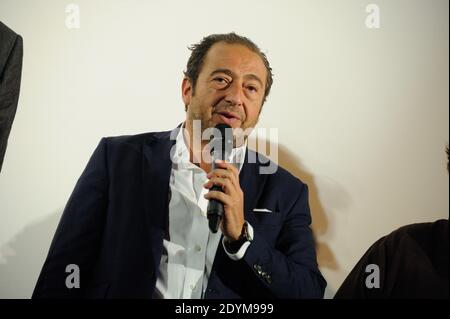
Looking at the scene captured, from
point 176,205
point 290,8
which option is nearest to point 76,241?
point 176,205

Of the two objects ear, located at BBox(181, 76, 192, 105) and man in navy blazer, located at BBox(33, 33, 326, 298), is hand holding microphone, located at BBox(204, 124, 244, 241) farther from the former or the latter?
ear, located at BBox(181, 76, 192, 105)

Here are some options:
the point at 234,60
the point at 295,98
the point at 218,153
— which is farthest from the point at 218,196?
the point at 295,98

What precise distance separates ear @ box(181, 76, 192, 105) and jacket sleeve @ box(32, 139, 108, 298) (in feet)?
1.31

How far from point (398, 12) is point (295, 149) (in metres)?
0.70

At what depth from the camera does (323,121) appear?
71.6 inches

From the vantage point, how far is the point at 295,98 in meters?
1.82

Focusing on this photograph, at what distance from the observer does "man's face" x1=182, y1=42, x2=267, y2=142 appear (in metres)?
1.63

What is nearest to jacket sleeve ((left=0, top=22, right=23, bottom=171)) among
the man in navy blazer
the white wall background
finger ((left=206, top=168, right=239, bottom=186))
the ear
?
the white wall background

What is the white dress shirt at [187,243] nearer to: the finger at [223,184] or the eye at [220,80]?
the finger at [223,184]

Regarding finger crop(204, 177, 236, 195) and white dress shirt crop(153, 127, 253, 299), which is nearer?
finger crop(204, 177, 236, 195)

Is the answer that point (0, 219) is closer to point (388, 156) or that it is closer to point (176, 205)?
point (176, 205)

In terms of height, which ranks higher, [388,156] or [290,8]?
[290,8]

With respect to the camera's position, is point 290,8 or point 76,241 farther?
point 290,8
